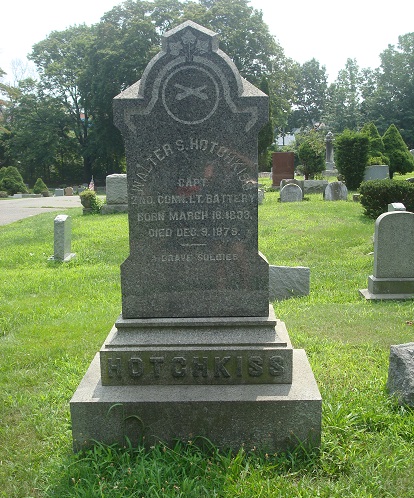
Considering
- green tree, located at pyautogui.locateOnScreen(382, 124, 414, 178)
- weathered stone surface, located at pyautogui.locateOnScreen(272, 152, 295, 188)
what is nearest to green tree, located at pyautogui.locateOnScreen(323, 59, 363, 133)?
green tree, located at pyautogui.locateOnScreen(382, 124, 414, 178)

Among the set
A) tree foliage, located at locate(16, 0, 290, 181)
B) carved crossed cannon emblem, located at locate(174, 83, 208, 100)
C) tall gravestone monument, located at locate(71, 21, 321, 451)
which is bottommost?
tall gravestone monument, located at locate(71, 21, 321, 451)

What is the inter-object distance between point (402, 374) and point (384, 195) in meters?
10.1

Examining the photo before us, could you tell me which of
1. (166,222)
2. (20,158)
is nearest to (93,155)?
(20,158)

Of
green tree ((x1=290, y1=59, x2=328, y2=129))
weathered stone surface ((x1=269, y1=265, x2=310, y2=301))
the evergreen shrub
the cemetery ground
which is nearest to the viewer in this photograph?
the cemetery ground

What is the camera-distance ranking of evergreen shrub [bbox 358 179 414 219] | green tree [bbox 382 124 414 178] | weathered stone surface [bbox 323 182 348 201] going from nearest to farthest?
1. evergreen shrub [bbox 358 179 414 219]
2. weathered stone surface [bbox 323 182 348 201]
3. green tree [bbox 382 124 414 178]

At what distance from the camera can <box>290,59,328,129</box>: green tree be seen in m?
75.7

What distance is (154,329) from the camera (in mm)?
3643

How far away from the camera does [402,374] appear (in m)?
3.83

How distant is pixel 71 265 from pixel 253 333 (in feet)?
24.6

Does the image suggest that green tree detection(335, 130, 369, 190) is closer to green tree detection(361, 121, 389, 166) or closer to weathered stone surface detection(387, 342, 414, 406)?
green tree detection(361, 121, 389, 166)

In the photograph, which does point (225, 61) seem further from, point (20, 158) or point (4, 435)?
point (20, 158)

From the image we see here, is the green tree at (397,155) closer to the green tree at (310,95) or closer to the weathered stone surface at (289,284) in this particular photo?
the weathered stone surface at (289,284)

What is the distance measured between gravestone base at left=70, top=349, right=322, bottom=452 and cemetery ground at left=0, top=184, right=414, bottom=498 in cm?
8

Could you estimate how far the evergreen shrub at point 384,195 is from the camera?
12.9 m
